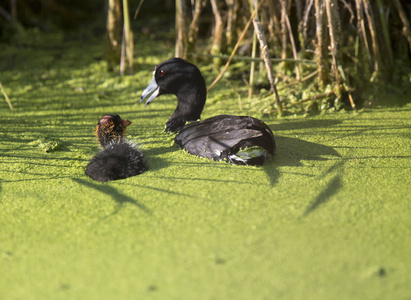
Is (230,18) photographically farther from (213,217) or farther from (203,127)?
(213,217)

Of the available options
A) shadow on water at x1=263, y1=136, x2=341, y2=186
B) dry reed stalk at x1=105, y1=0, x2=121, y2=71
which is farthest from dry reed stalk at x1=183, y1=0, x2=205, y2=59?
shadow on water at x1=263, y1=136, x2=341, y2=186

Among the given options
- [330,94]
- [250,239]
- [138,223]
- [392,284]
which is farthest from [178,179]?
[330,94]

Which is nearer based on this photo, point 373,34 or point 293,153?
point 293,153

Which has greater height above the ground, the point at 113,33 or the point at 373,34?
the point at 373,34

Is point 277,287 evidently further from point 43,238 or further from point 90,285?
point 43,238

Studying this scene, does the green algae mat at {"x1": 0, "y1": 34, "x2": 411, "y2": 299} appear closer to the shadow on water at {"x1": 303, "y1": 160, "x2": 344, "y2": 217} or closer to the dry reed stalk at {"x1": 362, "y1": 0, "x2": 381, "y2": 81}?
the shadow on water at {"x1": 303, "y1": 160, "x2": 344, "y2": 217}

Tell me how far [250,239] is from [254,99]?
6.76ft

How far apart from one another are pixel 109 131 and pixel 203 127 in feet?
1.97

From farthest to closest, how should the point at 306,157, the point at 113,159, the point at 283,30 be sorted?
the point at 283,30 < the point at 306,157 < the point at 113,159

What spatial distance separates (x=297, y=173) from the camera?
2.69 m

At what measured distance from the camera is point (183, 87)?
3.35m

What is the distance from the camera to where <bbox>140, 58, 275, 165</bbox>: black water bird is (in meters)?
2.74

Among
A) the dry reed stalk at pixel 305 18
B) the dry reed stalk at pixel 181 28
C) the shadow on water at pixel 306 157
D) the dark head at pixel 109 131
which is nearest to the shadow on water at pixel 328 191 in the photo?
the shadow on water at pixel 306 157

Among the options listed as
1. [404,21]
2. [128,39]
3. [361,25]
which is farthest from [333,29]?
[128,39]
